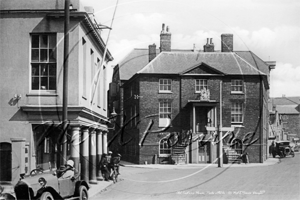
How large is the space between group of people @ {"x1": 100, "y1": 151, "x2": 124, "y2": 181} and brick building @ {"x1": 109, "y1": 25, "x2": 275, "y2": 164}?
15.1 inches

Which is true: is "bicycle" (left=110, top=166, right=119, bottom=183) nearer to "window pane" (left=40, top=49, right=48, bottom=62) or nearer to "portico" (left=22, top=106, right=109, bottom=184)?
"portico" (left=22, top=106, right=109, bottom=184)

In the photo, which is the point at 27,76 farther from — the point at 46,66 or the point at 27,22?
the point at 27,22

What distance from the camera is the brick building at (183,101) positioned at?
14.5m

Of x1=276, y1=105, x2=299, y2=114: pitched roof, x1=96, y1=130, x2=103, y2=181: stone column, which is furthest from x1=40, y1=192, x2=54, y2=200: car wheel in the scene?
x1=276, y1=105, x2=299, y2=114: pitched roof

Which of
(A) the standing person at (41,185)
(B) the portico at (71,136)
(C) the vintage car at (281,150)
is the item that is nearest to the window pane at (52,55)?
(B) the portico at (71,136)

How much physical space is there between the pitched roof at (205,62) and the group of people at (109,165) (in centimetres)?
456

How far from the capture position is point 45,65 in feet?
41.6

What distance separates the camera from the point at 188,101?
848 inches

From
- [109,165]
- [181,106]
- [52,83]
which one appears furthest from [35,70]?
[181,106]

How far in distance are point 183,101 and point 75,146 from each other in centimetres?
897

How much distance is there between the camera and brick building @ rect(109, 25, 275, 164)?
14.5 m

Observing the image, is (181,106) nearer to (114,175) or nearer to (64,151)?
(114,175)

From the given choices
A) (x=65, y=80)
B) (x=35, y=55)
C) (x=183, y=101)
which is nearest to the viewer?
(x=65, y=80)

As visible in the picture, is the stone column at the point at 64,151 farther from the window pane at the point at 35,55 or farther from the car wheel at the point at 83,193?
the window pane at the point at 35,55
